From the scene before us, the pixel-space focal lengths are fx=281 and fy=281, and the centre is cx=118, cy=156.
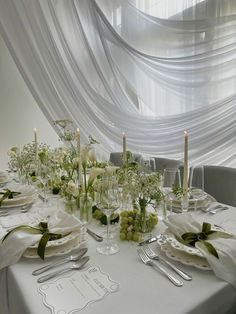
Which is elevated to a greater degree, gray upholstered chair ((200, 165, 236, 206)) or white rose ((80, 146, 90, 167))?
white rose ((80, 146, 90, 167))

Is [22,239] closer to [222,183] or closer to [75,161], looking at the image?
[75,161]

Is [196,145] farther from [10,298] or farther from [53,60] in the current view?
[10,298]

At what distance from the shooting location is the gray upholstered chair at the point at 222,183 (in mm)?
1812

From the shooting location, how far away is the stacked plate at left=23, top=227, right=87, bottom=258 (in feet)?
3.14

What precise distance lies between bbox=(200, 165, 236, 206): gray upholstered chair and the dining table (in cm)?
101

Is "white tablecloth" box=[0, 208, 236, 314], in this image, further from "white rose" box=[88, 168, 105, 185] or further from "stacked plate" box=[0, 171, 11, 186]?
"stacked plate" box=[0, 171, 11, 186]

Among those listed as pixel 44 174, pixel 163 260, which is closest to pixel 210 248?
pixel 163 260

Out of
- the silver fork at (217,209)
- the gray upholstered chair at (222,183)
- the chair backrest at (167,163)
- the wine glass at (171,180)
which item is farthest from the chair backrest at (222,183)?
the wine glass at (171,180)

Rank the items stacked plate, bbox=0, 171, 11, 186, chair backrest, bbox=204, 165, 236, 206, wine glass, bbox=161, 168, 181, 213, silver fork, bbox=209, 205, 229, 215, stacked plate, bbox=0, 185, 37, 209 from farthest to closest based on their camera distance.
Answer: stacked plate, bbox=0, 171, 11, 186
chair backrest, bbox=204, 165, 236, 206
stacked plate, bbox=0, 185, 37, 209
silver fork, bbox=209, 205, 229, 215
wine glass, bbox=161, 168, 181, 213

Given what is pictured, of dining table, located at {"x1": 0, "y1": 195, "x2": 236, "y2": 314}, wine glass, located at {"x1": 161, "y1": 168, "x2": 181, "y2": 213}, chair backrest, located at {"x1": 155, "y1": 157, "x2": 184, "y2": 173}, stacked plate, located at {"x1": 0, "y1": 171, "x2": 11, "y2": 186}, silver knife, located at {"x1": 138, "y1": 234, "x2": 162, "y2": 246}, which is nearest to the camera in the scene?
dining table, located at {"x1": 0, "y1": 195, "x2": 236, "y2": 314}

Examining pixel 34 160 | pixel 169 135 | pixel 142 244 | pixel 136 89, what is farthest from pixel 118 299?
pixel 136 89

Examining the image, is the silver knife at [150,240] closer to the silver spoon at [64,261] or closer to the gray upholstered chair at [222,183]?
the silver spoon at [64,261]

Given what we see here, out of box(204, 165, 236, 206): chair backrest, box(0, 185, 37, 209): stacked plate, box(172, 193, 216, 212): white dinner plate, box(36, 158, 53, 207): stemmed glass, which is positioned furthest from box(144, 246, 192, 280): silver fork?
box(204, 165, 236, 206): chair backrest

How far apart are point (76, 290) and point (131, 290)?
0.15 meters
